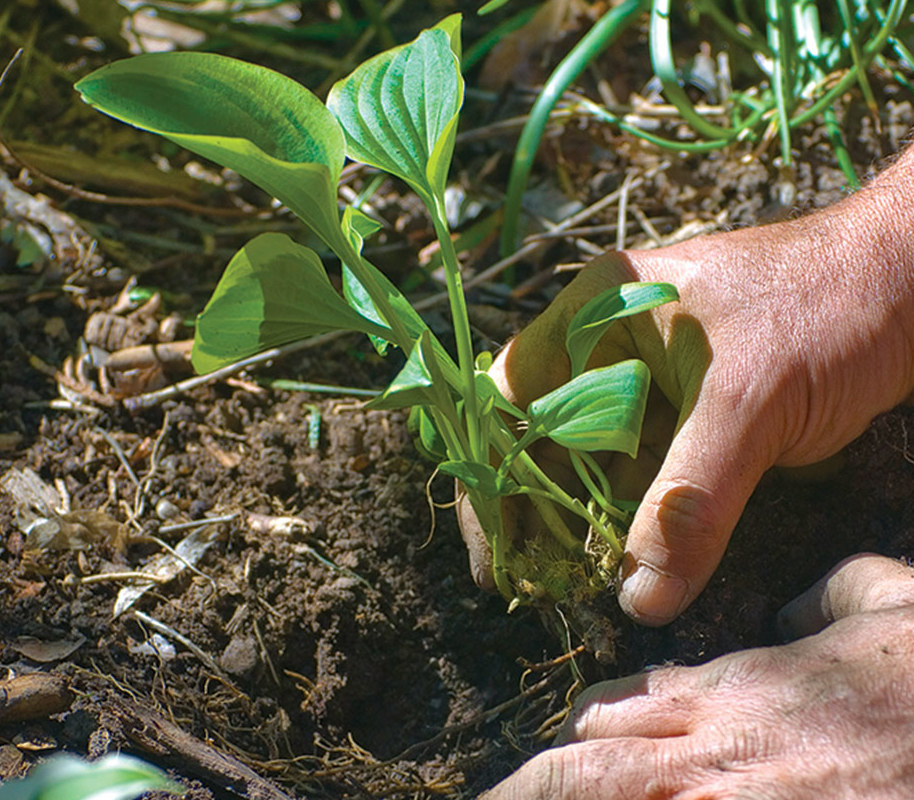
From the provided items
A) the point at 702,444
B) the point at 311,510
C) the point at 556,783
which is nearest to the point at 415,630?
the point at 311,510

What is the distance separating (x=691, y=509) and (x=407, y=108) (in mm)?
518

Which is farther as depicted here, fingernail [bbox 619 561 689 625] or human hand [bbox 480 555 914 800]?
fingernail [bbox 619 561 689 625]

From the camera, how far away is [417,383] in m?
0.75

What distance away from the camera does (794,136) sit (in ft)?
5.44

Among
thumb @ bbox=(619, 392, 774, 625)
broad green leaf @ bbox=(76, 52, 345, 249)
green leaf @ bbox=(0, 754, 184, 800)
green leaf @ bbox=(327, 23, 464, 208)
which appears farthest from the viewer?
thumb @ bbox=(619, 392, 774, 625)

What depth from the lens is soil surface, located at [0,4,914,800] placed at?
106 centimetres

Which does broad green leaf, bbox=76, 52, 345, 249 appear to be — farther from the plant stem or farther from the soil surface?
the soil surface

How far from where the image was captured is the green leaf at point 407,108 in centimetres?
84

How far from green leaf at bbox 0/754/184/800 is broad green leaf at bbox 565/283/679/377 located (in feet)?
1.96

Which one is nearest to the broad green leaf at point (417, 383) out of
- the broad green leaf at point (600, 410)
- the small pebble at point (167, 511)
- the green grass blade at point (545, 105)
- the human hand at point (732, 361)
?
the broad green leaf at point (600, 410)

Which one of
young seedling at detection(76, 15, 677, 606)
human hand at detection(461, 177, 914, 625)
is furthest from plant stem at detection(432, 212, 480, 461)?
human hand at detection(461, 177, 914, 625)

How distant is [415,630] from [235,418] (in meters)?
0.44

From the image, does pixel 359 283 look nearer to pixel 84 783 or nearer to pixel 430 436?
pixel 430 436

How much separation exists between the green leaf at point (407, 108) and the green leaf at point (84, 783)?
0.57m
